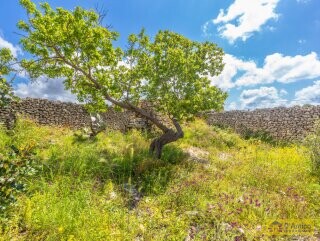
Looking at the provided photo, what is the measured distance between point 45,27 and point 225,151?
34.0 ft

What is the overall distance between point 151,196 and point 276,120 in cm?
1658

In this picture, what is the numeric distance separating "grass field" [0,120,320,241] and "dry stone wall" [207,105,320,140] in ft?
26.8

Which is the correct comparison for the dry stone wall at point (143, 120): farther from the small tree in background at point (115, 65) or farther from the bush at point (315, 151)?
the bush at point (315, 151)

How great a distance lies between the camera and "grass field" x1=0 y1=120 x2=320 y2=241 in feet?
18.2

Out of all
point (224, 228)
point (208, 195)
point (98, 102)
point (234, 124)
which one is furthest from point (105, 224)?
point (234, 124)

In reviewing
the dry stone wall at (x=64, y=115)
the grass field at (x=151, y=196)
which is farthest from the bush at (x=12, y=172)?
the dry stone wall at (x=64, y=115)

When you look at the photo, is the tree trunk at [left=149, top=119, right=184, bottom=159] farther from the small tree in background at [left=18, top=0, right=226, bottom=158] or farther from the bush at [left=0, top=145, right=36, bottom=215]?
the bush at [left=0, top=145, right=36, bottom=215]

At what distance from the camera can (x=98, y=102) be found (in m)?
12.2

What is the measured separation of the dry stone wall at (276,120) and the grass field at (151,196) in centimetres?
818

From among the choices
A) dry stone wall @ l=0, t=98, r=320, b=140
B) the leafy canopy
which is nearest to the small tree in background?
the leafy canopy

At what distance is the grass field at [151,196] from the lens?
18.2 feet

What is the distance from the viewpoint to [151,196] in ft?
26.6

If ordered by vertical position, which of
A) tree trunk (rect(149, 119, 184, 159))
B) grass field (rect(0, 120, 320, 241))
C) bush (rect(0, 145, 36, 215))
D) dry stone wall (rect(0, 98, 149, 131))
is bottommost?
grass field (rect(0, 120, 320, 241))

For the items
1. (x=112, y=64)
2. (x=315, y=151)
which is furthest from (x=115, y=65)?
(x=315, y=151)
